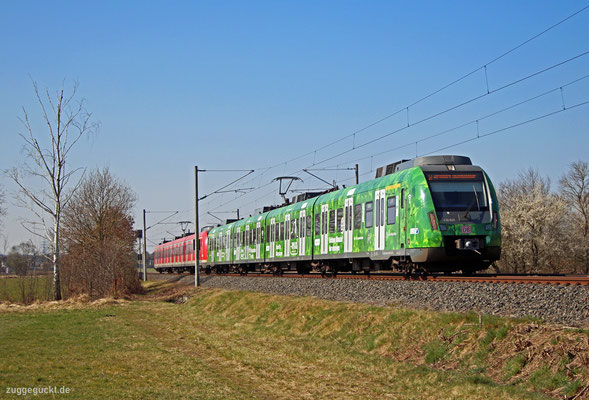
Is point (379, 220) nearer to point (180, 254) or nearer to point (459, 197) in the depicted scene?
point (459, 197)

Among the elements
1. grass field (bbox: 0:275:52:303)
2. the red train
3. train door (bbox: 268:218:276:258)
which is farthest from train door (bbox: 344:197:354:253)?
the red train

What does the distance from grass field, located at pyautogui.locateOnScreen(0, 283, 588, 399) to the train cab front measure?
13.4ft

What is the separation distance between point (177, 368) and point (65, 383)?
7.79 feet

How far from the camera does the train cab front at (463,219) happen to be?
65.0ft

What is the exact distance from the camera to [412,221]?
20.6 m

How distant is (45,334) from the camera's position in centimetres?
2052

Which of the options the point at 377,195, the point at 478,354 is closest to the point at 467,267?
the point at 377,195

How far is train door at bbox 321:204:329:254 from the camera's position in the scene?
96.5 ft

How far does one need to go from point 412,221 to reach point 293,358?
757 cm

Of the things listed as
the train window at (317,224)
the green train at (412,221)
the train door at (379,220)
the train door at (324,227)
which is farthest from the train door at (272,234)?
the train door at (379,220)

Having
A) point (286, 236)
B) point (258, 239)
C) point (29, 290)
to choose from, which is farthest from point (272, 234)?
point (29, 290)

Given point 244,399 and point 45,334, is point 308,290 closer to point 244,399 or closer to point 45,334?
point 45,334

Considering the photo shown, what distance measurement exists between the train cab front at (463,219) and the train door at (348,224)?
5.92 metres

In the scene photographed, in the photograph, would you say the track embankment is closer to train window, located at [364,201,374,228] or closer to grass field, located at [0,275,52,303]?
train window, located at [364,201,374,228]
